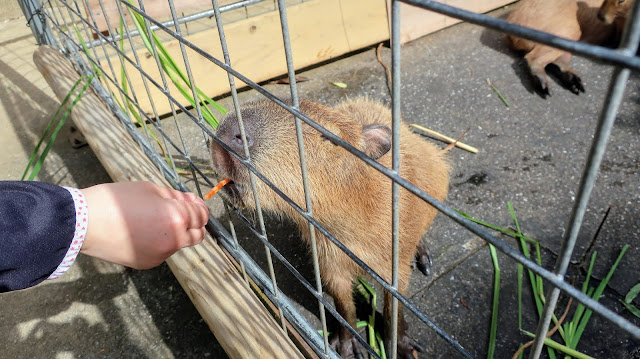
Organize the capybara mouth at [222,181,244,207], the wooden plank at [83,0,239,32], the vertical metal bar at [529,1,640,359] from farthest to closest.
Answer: the wooden plank at [83,0,239,32], the capybara mouth at [222,181,244,207], the vertical metal bar at [529,1,640,359]

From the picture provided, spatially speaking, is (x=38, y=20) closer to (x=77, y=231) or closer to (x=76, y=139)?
(x=76, y=139)

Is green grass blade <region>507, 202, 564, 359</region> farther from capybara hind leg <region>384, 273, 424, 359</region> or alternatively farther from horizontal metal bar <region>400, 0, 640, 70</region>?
horizontal metal bar <region>400, 0, 640, 70</region>

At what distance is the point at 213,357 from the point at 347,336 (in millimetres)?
521

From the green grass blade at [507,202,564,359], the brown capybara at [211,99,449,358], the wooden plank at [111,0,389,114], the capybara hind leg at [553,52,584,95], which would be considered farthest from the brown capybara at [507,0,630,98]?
the brown capybara at [211,99,449,358]

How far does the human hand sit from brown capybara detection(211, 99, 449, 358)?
43cm

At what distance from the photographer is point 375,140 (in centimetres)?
154

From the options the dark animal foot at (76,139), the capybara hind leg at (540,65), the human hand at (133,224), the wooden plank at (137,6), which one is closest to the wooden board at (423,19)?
the capybara hind leg at (540,65)

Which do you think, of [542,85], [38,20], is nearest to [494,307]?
[542,85]

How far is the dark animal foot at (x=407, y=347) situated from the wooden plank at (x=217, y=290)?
22.3 inches

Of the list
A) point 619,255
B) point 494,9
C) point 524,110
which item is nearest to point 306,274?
point 619,255

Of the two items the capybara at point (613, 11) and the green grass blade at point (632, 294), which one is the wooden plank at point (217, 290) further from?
the capybara at point (613, 11)

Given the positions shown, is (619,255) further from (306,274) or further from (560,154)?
(306,274)

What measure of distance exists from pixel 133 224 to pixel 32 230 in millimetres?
195

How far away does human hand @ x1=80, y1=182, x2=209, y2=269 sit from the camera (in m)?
1.01
